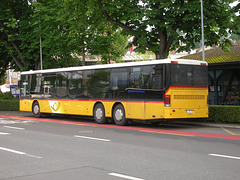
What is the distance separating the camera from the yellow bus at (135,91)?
15.8m

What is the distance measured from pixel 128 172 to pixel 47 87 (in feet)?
57.5

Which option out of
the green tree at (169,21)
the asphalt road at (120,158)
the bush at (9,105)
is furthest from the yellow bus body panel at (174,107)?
the bush at (9,105)

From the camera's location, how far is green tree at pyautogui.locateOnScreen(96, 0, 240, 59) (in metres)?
20.6

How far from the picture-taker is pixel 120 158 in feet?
28.5

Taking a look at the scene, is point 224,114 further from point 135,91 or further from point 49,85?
point 49,85

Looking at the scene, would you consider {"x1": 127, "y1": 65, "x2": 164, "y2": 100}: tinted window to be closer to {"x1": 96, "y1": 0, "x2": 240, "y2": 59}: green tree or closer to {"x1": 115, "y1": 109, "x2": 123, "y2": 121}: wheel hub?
{"x1": 115, "y1": 109, "x2": 123, "y2": 121}: wheel hub

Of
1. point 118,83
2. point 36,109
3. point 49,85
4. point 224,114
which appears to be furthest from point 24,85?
point 224,114

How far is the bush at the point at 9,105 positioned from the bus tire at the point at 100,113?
54.5 ft

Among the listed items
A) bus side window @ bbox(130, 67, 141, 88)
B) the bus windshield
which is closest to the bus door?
bus side window @ bbox(130, 67, 141, 88)

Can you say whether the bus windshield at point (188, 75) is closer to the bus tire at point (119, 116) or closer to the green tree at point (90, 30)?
the bus tire at point (119, 116)

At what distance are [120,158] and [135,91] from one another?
859 centimetres

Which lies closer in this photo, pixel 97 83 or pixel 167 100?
pixel 167 100

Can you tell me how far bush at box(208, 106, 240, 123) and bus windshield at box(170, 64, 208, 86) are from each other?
6.26ft

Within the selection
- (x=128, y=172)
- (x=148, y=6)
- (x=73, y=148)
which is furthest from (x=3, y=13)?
(x=128, y=172)
